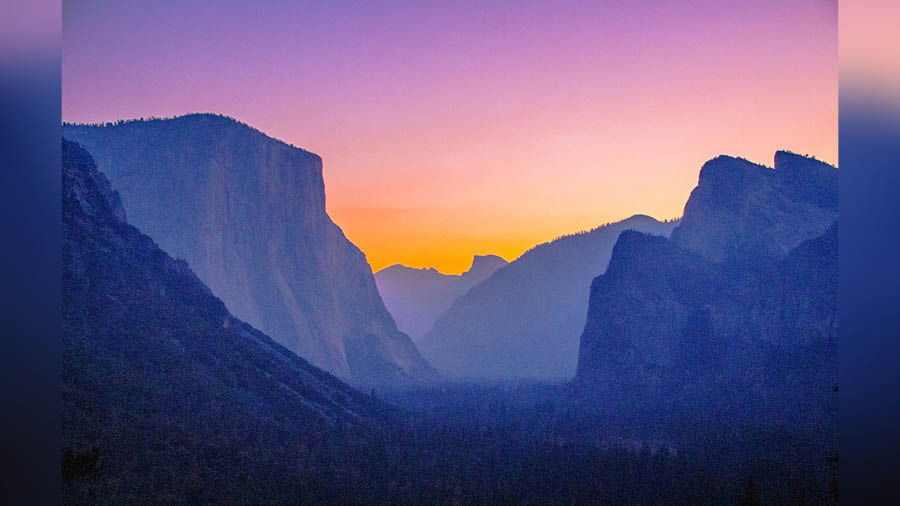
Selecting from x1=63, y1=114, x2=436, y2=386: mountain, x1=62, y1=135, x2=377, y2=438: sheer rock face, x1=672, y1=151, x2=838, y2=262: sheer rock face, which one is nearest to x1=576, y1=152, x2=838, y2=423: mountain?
x1=672, y1=151, x2=838, y2=262: sheer rock face

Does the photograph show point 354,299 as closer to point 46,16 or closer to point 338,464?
point 338,464

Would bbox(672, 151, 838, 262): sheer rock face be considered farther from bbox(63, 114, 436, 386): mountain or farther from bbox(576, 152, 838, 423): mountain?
bbox(63, 114, 436, 386): mountain

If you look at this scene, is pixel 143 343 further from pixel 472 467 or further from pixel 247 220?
pixel 247 220

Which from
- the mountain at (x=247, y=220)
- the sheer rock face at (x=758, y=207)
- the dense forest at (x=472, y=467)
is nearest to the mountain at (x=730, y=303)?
the sheer rock face at (x=758, y=207)

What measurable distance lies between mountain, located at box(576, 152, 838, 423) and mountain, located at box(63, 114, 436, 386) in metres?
33.4

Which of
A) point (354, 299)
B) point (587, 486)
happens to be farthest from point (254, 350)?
point (354, 299)

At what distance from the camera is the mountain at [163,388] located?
3434cm

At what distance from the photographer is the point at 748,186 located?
102 metres

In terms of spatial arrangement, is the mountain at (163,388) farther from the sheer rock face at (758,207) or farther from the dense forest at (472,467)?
the sheer rock face at (758,207)

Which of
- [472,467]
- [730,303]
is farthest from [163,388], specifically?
[730,303]

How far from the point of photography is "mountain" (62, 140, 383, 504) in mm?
34344

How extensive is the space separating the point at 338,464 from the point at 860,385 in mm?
37199

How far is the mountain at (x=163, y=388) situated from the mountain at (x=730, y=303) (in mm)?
33825

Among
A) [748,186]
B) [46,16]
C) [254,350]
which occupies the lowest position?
[254,350]
